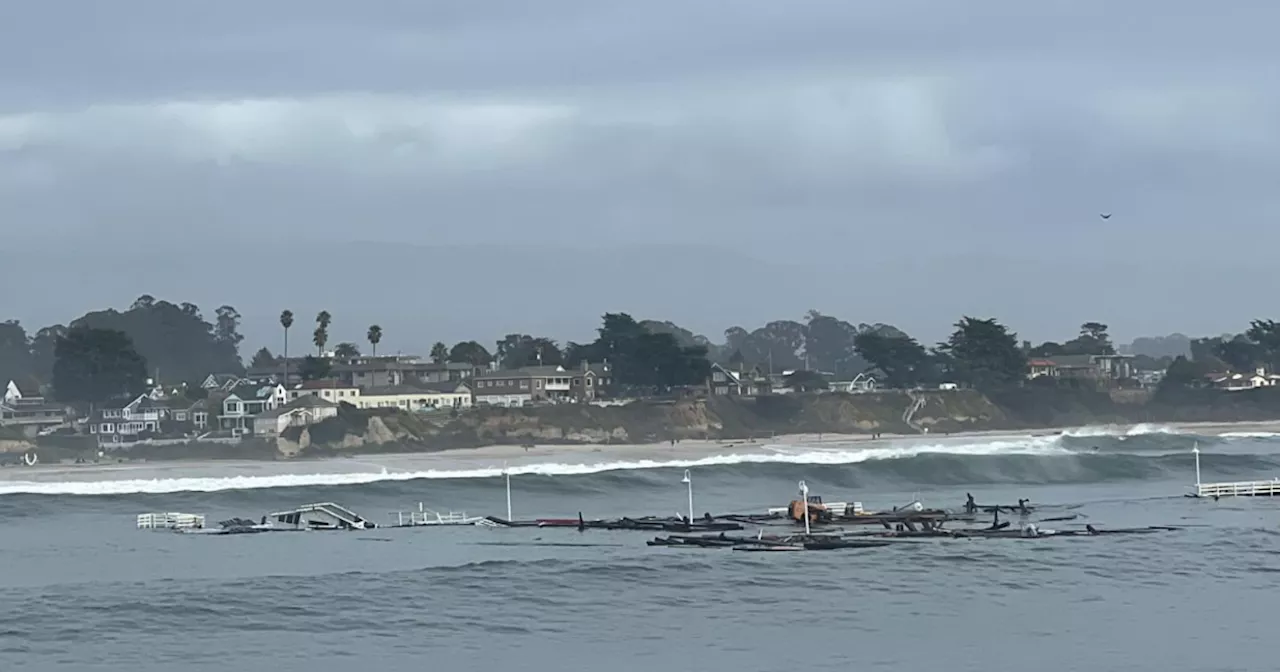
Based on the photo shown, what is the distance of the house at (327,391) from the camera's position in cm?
13625

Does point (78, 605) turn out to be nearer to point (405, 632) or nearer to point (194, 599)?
point (194, 599)

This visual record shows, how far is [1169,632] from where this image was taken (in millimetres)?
39781

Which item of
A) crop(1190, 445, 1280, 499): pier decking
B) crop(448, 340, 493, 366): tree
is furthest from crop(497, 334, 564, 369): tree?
crop(1190, 445, 1280, 499): pier decking

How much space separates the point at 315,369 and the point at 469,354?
28926 mm

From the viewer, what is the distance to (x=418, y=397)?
141750 millimetres

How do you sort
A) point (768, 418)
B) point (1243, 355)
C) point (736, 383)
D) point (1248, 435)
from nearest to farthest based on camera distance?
point (1248, 435) < point (768, 418) < point (736, 383) < point (1243, 355)

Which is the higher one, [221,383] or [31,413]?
[221,383]

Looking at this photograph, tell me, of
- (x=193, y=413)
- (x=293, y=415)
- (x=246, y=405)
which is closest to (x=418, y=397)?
(x=246, y=405)

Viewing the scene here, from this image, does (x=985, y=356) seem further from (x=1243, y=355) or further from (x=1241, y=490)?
(x=1241, y=490)

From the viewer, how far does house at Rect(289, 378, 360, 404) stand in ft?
447

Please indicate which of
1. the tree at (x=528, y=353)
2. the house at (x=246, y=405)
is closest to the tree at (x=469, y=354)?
the tree at (x=528, y=353)

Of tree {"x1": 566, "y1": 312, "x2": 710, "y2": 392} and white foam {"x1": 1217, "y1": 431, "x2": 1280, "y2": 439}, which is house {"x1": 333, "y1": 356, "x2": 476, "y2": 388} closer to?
tree {"x1": 566, "y1": 312, "x2": 710, "y2": 392}

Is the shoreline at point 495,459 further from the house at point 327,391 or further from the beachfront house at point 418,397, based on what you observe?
the house at point 327,391

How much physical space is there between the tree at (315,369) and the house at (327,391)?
626cm
